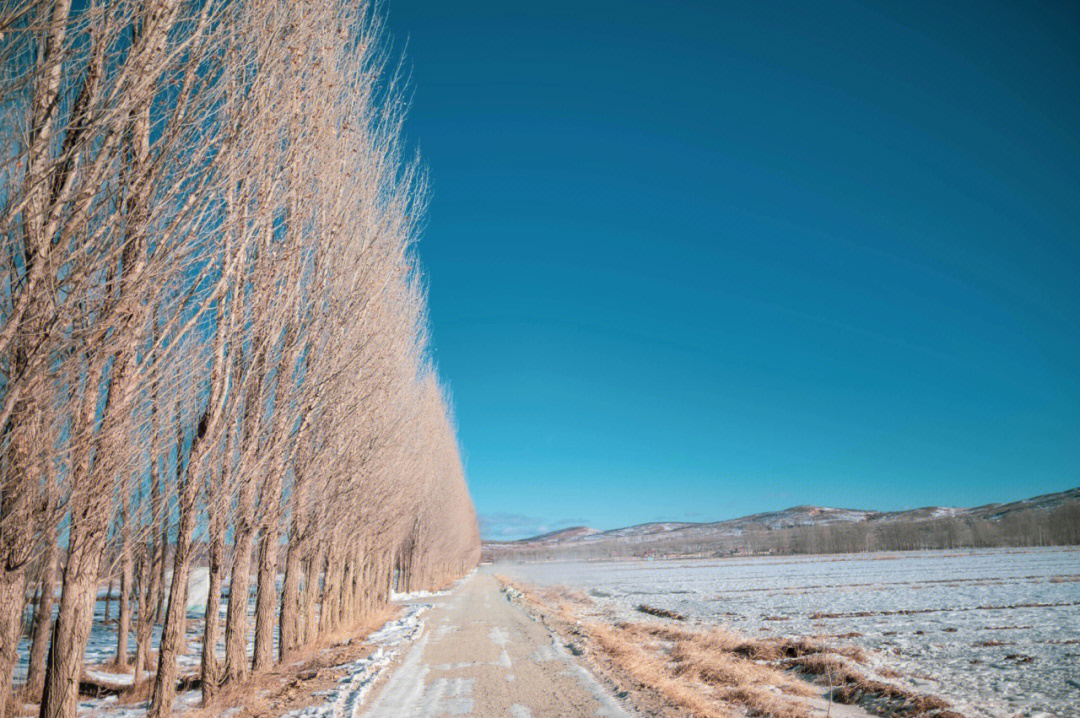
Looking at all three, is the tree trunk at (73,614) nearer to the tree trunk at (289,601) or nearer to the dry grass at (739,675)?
the dry grass at (739,675)

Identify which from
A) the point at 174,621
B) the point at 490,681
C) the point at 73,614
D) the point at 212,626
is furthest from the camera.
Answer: the point at 490,681

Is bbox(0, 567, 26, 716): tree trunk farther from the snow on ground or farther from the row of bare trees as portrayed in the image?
the snow on ground

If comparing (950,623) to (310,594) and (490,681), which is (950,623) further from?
(310,594)

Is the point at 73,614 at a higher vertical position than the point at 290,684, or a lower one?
higher

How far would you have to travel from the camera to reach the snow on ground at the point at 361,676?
22.0 feet

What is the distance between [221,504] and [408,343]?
350 inches

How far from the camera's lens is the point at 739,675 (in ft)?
29.2

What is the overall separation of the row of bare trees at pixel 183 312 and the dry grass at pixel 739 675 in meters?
5.38

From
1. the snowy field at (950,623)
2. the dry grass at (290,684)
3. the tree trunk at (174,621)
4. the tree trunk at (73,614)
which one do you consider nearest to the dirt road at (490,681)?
the dry grass at (290,684)

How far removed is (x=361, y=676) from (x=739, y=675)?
5.41m

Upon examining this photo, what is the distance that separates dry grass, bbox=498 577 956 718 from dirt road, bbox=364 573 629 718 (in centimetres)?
60

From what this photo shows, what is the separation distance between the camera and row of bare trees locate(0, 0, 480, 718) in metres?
3.50

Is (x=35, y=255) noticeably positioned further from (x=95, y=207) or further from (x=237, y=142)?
(x=237, y=142)

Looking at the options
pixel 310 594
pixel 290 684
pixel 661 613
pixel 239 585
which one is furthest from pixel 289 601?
pixel 661 613
